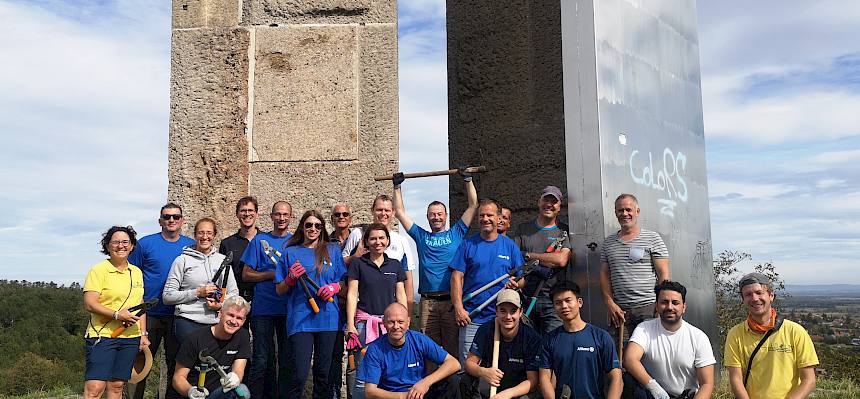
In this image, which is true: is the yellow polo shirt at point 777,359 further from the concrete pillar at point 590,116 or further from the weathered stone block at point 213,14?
the weathered stone block at point 213,14

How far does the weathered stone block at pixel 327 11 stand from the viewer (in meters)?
5.55

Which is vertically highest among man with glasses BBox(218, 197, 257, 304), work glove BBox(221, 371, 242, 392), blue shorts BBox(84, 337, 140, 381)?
man with glasses BBox(218, 197, 257, 304)

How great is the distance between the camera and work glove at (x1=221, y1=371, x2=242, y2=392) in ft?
14.7

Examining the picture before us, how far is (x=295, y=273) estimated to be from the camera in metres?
4.67

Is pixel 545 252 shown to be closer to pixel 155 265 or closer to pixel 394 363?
pixel 394 363

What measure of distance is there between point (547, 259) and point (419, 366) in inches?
40.1

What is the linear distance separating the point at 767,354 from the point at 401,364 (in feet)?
6.10

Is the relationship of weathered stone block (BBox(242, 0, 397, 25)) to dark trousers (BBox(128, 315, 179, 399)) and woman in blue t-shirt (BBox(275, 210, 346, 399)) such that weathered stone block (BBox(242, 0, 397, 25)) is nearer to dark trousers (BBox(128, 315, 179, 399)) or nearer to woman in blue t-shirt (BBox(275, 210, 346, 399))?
woman in blue t-shirt (BBox(275, 210, 346, 399))

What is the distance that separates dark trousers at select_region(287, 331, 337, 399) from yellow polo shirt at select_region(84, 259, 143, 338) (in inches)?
36.5

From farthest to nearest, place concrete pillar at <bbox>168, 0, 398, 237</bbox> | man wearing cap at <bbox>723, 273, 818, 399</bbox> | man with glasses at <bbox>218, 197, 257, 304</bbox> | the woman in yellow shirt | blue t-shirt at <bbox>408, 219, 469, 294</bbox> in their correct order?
concrete pillar at <bbox>168, 0, 398, 237</bbox> < blue t-shirt at <bbox>408, 219, 469, 294</bbox> < man with glasses at <bbox>218, 197, 257, 304</bbox> < the woman in yellow shirt < man wearing cap at <bbox>723, 273, 818, 399</bbox>

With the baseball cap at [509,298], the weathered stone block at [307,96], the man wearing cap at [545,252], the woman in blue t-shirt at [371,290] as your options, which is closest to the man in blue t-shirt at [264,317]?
the woman in blue t-shirt at [371,290]

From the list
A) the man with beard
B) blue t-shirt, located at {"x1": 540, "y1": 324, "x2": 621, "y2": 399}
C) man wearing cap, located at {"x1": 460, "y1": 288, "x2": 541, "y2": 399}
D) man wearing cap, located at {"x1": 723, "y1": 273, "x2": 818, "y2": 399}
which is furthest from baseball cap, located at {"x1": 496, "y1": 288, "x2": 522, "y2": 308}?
man wearing cap, located at {"x1": 723, "y1": 273, "x2": 818, "y2": 399}

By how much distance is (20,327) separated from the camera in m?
20.3

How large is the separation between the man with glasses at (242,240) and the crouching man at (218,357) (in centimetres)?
42
